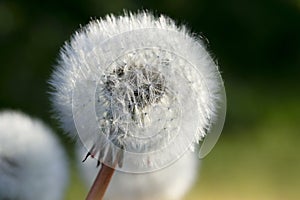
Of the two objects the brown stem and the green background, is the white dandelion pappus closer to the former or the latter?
the brown stem

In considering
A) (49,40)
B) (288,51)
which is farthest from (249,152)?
(49,40)

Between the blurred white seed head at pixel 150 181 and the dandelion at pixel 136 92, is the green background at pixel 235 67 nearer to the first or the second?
the blurred white seed head at pixel 150 181

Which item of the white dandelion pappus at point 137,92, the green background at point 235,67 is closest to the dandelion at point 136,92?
the white dandelion pappus at point 137,92

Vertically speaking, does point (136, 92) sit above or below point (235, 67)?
below

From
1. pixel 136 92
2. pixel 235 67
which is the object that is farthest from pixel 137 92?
pixel 235 67

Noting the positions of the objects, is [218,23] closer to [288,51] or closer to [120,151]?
[288,51]

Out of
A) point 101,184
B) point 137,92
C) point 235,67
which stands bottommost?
point 101,184

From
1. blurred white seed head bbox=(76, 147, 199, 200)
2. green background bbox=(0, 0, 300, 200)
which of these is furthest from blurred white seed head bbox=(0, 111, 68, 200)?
green background bbox=(0, 0, 300, 200)

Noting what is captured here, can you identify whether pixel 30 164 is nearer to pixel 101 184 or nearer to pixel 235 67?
pixel 101 184
